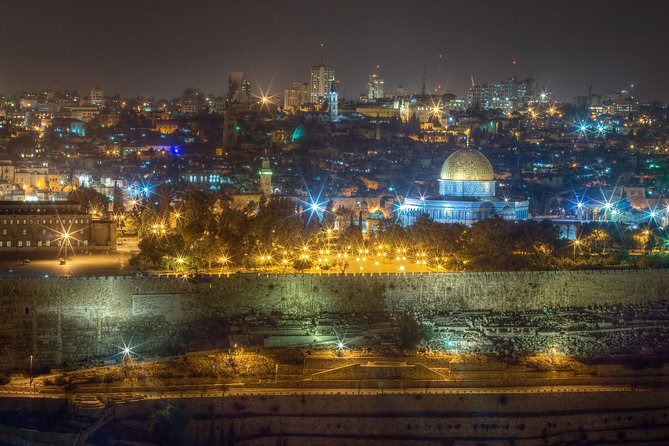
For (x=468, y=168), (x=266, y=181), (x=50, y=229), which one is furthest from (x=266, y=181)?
(x=50, y=229)

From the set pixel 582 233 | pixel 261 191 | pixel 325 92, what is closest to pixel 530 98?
pixel 325 92

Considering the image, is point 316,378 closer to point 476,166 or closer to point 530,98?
point 476,166

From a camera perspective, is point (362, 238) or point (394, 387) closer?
point (394, 387)

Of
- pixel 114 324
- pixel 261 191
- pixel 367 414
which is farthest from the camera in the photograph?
pixel 261 191

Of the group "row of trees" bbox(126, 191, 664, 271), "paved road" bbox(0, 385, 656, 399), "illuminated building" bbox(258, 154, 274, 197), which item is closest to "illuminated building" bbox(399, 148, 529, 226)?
"row of trees" bbox(126, 191, 664, 271)

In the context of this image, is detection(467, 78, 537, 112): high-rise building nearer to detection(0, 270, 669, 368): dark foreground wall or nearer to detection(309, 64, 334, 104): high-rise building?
detection(309, 64, 334, 104): high-rise building

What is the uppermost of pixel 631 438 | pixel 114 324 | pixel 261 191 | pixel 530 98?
pixel 530 98
